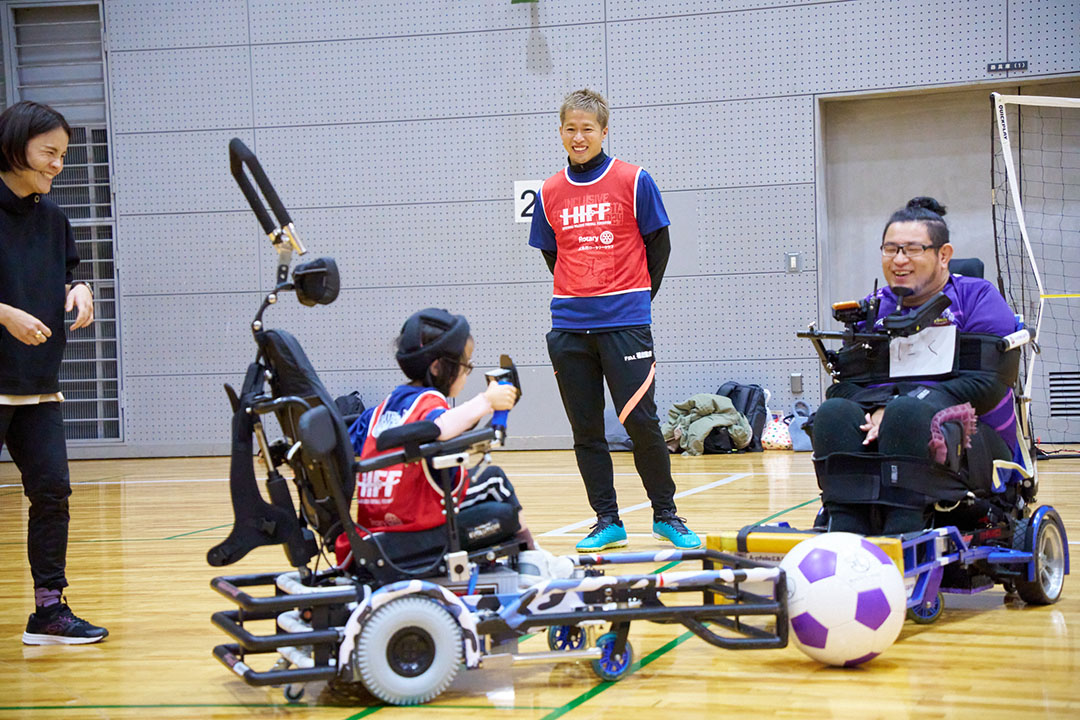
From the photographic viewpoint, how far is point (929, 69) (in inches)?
357

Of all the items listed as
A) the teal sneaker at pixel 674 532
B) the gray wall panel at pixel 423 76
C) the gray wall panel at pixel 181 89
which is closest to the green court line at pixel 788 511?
the teal sneaker at pixel 674 532

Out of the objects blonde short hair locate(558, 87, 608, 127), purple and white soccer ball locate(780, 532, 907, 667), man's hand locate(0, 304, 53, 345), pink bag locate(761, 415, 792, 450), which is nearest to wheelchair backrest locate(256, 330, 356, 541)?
man's hand locate(0, 304, 53, 345)

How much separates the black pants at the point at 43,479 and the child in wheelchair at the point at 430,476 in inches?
41.9

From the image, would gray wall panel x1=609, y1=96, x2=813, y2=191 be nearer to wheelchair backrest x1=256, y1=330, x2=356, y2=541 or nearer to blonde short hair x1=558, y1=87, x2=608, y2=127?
blonde short hair x1=558, y1=87, x2=608, y2=127

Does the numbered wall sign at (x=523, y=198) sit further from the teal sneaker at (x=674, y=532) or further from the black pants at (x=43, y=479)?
the black pants at (x=43, y=479)

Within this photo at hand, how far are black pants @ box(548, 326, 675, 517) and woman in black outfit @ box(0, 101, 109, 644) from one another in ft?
6.66

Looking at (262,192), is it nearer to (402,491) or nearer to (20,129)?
(402,491)

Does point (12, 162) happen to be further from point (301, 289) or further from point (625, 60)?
point (625, 60)

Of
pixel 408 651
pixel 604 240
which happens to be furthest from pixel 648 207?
pixel 408 651

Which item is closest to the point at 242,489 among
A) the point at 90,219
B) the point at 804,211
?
the point at 804,211

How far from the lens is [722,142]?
9.49m

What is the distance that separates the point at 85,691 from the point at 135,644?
52 cm

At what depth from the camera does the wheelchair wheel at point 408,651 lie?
244cm

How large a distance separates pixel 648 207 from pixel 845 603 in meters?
2.39
